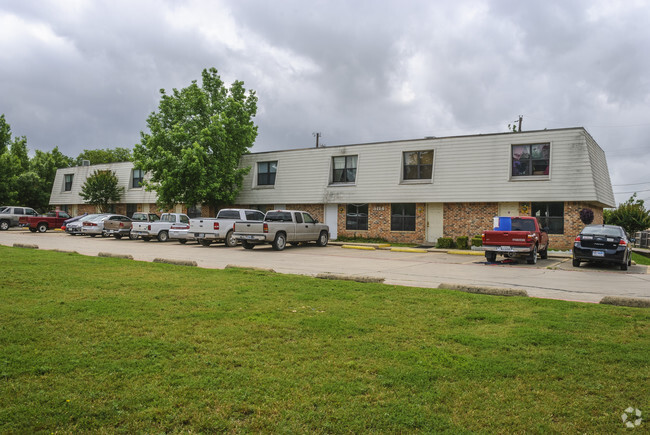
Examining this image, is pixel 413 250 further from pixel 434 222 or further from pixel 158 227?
pixel 158 227

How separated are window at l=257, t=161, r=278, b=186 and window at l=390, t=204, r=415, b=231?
31.1 feet

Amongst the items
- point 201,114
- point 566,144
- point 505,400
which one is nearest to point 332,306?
point 505,400

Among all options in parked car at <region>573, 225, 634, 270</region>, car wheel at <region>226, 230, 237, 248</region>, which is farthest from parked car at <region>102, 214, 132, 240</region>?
parked car at <region>573, 225, 634, 270</region>

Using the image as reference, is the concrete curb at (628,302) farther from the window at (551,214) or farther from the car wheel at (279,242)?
the window at (551,214)

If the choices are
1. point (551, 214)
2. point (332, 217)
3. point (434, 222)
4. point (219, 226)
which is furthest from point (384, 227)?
point (219, 226)

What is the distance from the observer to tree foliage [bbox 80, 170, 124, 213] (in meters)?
41.0

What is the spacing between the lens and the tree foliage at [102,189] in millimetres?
40969

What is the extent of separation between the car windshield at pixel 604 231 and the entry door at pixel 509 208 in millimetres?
7691

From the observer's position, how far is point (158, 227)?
27969 mm

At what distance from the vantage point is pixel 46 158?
52531 millimetres

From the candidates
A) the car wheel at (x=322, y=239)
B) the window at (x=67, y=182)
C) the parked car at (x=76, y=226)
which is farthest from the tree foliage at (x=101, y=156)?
the car wheel at (x=322, y=239)

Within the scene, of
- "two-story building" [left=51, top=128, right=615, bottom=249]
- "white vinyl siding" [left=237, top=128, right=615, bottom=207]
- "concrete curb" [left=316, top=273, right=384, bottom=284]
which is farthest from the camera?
"two-story building" [left=51, top=128, right=615, bottom=249]

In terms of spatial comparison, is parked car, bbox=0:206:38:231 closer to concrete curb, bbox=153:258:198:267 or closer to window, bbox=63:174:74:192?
window, bbox=63:174:74:192

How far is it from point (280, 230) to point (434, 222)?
32.2ft
